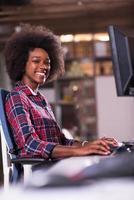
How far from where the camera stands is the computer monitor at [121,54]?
143 cm

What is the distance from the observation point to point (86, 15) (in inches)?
266

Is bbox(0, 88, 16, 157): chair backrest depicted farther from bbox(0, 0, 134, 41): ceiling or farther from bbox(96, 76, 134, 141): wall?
bbox(96, 76, 134, 141): wall

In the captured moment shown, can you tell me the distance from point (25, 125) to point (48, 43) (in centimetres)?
63

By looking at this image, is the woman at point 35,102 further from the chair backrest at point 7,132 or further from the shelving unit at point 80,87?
the shelving unit at point 80,87

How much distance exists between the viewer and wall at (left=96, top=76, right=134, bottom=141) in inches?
251

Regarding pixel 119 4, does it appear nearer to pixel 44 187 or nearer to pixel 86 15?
pixel 86 15

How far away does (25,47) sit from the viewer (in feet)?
7.02

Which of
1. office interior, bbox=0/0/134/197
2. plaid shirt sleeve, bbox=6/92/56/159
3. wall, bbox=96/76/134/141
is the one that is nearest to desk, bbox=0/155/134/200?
plaid shirt sleeve, bbox=6/92/56/159

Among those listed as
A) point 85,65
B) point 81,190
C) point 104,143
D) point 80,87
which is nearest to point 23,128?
point 104,143

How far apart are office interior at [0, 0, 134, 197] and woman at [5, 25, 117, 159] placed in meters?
3.89

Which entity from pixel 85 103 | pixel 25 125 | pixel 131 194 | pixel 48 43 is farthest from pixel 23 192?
pixel 85 103

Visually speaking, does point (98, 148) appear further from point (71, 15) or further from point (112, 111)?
point (71, 15)

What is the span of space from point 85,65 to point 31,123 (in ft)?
17.5

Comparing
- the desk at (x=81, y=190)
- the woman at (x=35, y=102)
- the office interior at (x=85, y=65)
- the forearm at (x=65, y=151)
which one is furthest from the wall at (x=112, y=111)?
the desk at (x=81, y=190)
